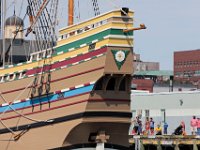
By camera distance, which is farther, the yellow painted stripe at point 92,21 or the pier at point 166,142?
the pier at point 166,142

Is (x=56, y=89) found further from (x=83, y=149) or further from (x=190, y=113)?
(x=190, y=113)

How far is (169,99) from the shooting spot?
231 feet

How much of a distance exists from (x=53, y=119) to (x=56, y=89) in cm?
167

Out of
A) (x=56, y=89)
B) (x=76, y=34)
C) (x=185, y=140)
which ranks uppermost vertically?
(x=76, y=34)

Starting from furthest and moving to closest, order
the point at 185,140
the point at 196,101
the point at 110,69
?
the point at 196,101 → the point at 185,140 → the point at 110,69

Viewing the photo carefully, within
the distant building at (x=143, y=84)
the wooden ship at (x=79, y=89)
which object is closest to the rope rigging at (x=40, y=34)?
the wooden ship at (x=79, y=89)

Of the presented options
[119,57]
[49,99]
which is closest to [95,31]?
[119,57]

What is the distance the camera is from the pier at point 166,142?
56469mm

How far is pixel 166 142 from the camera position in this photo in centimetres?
5869

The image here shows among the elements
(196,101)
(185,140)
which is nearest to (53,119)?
(185,140)

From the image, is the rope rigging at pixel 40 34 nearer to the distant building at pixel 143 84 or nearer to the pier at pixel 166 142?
the pier at pixel 166 142

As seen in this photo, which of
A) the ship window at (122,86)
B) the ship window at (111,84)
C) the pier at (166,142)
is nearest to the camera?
the ship window at (111,84)

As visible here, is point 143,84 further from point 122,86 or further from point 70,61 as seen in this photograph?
point 70,61

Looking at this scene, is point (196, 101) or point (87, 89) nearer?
point (87, 89)
